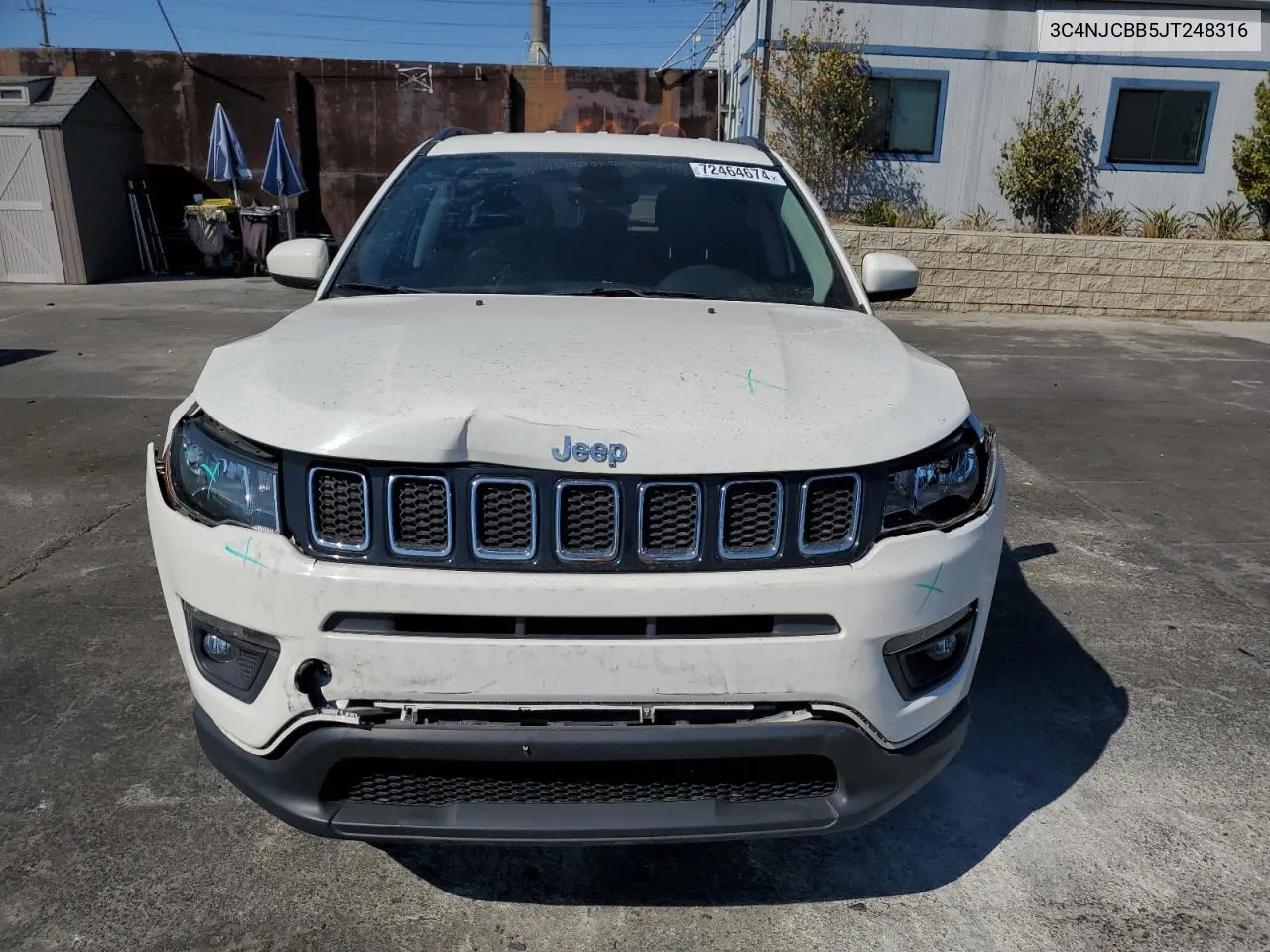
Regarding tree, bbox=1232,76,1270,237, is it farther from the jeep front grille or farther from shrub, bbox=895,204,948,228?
the jeep front grille

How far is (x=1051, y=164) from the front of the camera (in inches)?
565

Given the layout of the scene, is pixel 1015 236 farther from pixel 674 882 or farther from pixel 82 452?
pixel 674 882

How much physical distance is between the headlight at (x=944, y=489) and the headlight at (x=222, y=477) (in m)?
1.27

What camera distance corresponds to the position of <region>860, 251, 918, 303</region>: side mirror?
3381 millimetres

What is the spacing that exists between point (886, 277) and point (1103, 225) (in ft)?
39.2

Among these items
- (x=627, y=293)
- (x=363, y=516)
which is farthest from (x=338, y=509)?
(x=627, y=293)

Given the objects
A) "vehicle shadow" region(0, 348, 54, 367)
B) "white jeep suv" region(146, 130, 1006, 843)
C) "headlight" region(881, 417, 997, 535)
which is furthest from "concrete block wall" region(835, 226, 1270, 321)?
"white jeep suv" region(146, 130, 1006, 843)

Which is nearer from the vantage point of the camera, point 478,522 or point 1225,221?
point 478,522

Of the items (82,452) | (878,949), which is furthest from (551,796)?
(82,452)

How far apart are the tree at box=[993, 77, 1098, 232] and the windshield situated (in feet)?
41.4

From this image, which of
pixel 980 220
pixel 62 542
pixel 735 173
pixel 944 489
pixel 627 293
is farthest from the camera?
pixel 980 220

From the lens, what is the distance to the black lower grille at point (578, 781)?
1.97m

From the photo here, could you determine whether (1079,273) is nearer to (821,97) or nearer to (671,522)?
(821,97)

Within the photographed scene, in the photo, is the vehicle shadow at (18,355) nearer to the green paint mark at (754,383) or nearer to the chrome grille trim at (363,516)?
the chrome grille trim at (363,516)
